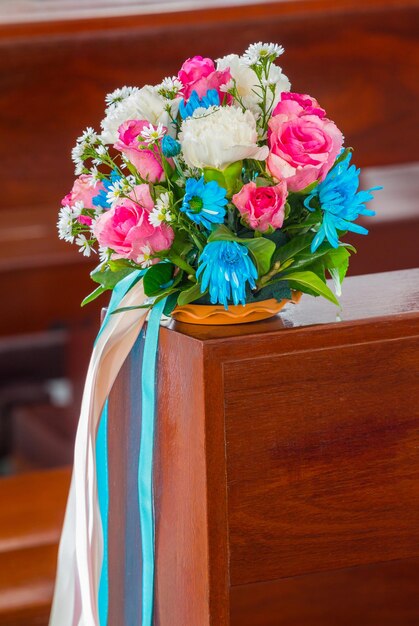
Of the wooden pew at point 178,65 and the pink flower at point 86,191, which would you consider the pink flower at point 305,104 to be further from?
the wooden pew at point 178,65

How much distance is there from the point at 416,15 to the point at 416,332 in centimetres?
222

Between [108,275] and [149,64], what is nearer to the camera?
[108,275]

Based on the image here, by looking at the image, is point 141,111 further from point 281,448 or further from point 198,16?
point 198,16

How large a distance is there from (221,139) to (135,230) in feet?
0.50

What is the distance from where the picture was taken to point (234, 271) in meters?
1.43

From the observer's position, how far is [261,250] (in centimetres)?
145

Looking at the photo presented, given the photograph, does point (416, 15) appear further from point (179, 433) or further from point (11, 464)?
point (11, 464)

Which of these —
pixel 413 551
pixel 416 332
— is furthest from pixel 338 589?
pixel 416 332

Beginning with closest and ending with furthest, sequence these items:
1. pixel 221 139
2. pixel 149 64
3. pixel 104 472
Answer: pixel 221 139 < pixel 104 472 < pixel 149 64

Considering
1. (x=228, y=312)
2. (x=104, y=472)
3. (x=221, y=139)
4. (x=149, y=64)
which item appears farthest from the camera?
(x=149, y=64)

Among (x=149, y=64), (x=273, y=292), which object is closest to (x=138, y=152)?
(x=273, y=292)

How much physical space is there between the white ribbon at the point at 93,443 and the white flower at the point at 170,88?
0.25m

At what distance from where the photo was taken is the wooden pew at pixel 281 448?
1506 mm

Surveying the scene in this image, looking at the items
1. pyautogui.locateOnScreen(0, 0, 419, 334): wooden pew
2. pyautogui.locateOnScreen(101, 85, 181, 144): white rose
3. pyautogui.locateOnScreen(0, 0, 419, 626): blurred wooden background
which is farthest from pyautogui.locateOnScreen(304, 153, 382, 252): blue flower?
pyautogui.locateOnScreen(0, 0, 419, 334): wooden pew
